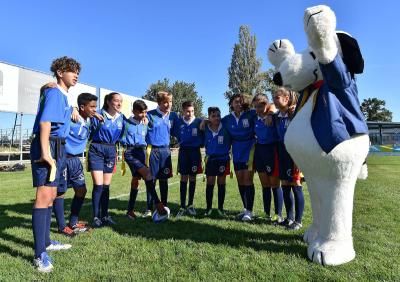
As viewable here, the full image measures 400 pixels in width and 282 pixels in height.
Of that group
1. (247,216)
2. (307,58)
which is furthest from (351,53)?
(247,216)

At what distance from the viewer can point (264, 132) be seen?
5293 millimetres

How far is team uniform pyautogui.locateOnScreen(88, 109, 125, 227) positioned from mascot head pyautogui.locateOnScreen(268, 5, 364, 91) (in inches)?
107

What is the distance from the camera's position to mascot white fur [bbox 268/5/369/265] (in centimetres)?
313

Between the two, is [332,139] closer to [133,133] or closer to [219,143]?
[219,143]

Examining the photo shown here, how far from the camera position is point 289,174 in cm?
489

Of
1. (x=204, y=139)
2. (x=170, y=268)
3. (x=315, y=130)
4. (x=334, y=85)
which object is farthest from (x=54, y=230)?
(x=334, y=85)

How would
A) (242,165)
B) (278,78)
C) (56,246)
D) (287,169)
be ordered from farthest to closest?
(242,165)
(287,169)
(56,246)
(278,78)

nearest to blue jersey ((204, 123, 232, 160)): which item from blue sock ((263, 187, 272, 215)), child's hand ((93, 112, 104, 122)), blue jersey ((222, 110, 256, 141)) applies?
blue jersey ((222, 110, 256, 141))

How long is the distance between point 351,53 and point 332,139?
829 mm

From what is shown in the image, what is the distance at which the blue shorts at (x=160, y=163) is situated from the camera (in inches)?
234

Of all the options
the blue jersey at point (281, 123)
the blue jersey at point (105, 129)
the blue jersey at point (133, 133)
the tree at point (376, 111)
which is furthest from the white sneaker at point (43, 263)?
the tree at point (376, 111)

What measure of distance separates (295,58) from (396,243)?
2.37 metres

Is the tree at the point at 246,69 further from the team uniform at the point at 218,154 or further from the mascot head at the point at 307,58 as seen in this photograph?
the mascot head at the point at 307,58

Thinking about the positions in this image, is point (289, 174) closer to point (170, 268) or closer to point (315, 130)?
point (315, 130)
